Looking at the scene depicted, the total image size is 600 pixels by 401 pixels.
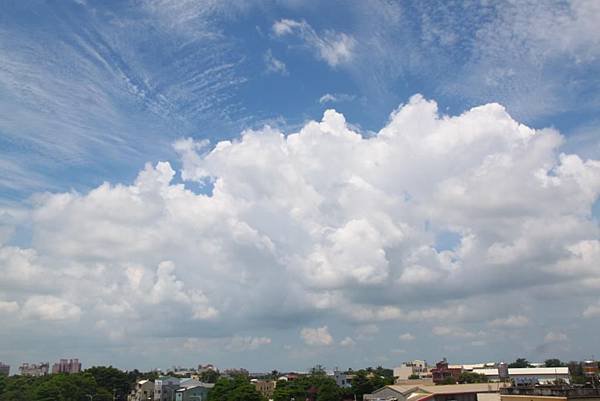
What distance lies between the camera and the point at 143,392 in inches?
5517

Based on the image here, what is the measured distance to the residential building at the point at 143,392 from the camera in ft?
455

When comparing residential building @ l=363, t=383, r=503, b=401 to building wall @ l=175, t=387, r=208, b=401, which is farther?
building wall @ l=175, t=387, r=208, b=401

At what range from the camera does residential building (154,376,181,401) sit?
441 ft

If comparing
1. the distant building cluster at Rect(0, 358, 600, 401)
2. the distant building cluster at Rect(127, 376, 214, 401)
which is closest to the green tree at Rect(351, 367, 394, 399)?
the distant building cluster at Rect(0, 358, 600, 401)

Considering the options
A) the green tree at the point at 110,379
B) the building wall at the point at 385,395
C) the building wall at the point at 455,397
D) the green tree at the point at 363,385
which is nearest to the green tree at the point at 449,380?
the green tree at the point at 363,385

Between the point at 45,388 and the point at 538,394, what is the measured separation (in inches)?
3322

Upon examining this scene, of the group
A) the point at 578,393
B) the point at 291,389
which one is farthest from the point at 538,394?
the point at 291,389

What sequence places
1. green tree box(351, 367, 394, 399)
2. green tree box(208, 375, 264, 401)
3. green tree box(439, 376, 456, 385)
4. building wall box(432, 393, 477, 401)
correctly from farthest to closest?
green tree box(439, 376, 456, 385) < green tree box(351, 367, 394, 399) < green tree box(208, 375, 264, 401) < building wall box(432, 393, 477, 401)

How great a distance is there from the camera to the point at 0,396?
347ft

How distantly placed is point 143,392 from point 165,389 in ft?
27.7

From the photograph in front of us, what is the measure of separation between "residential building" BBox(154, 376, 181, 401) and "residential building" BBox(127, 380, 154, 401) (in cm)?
328

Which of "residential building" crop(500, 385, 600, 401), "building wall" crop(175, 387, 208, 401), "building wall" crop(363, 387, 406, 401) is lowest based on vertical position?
"building wall" crop(175, 387, 208, 401)

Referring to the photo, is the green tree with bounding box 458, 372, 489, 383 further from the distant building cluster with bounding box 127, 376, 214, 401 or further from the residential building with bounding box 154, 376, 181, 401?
the residential building with bounding box 154, 376, 181, 401

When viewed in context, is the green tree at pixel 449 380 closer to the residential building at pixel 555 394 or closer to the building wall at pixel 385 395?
the building wall at pixel 385 395
